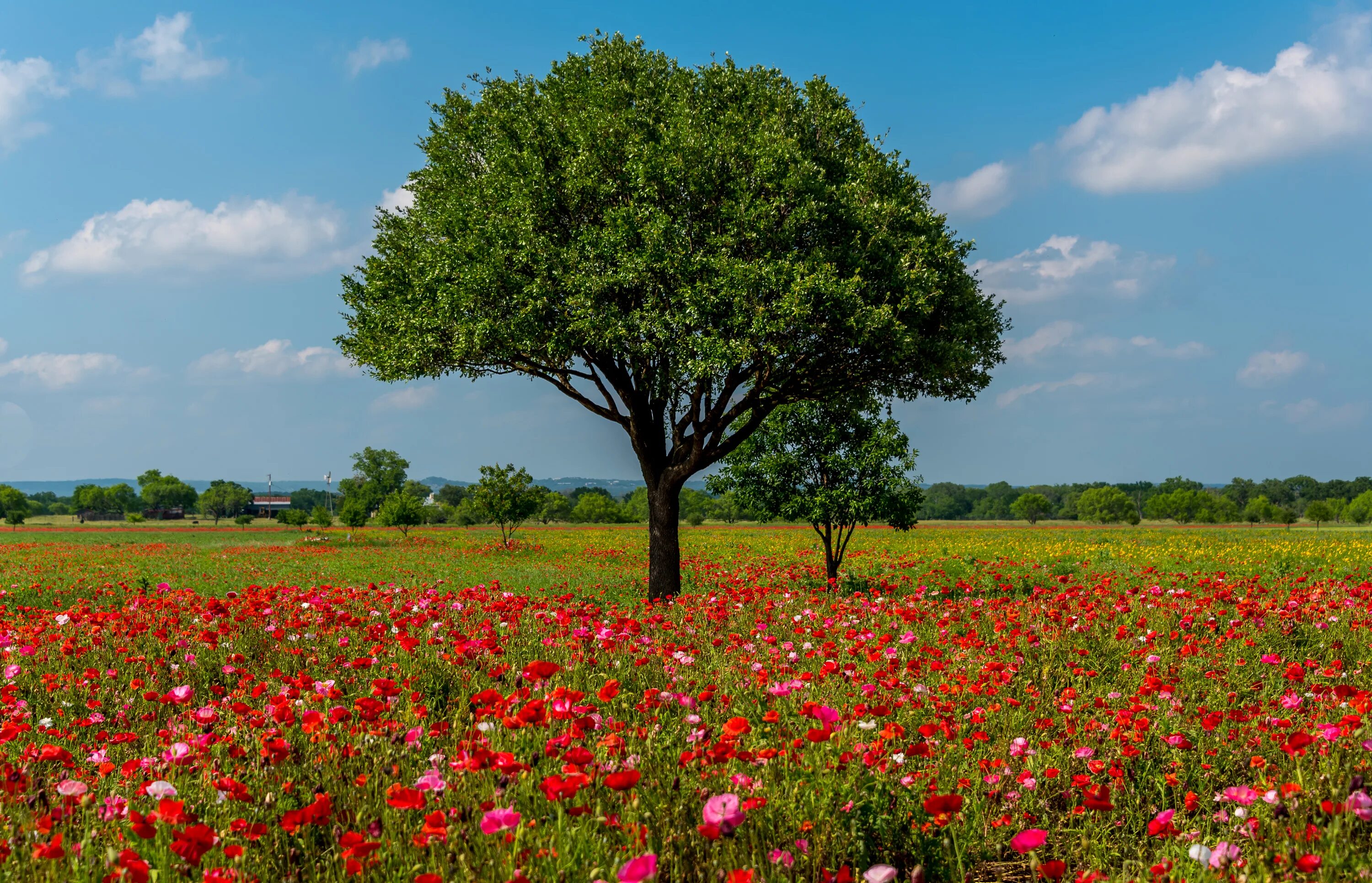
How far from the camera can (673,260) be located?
14.3 m

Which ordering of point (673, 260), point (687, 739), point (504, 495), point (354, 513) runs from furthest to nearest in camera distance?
point (354, 513) → point (504, 495) → point (673, 260) → point (687, 739)

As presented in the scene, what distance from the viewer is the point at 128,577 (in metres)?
22.6

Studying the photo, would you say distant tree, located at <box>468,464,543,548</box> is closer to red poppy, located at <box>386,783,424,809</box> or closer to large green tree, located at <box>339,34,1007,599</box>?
large green tree, located at <box>339,34,1007,599</box>

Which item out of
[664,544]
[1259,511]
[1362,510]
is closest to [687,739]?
[664,544]

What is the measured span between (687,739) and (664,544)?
41.9 ft

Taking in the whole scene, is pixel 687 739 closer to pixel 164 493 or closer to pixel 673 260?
pixel 673 260

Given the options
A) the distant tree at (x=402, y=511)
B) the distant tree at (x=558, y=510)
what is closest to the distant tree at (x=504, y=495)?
the distant tree at (x=402, y=511)

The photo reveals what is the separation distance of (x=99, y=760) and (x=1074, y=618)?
10.3m

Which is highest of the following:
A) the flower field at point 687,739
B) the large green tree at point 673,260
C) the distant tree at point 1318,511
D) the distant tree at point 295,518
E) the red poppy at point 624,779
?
the large green tree at point 673,260

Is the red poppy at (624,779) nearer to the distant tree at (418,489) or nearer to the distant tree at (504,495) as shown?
the distant tree at (504,495)

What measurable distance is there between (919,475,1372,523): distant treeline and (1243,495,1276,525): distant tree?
0.31ft

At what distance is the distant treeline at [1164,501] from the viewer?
108875 mm

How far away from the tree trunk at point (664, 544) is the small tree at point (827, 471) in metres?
1.74

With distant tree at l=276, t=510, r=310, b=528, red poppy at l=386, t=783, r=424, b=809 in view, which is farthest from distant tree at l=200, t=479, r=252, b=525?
red poppy at l=386, t=783, r=424, b=809
